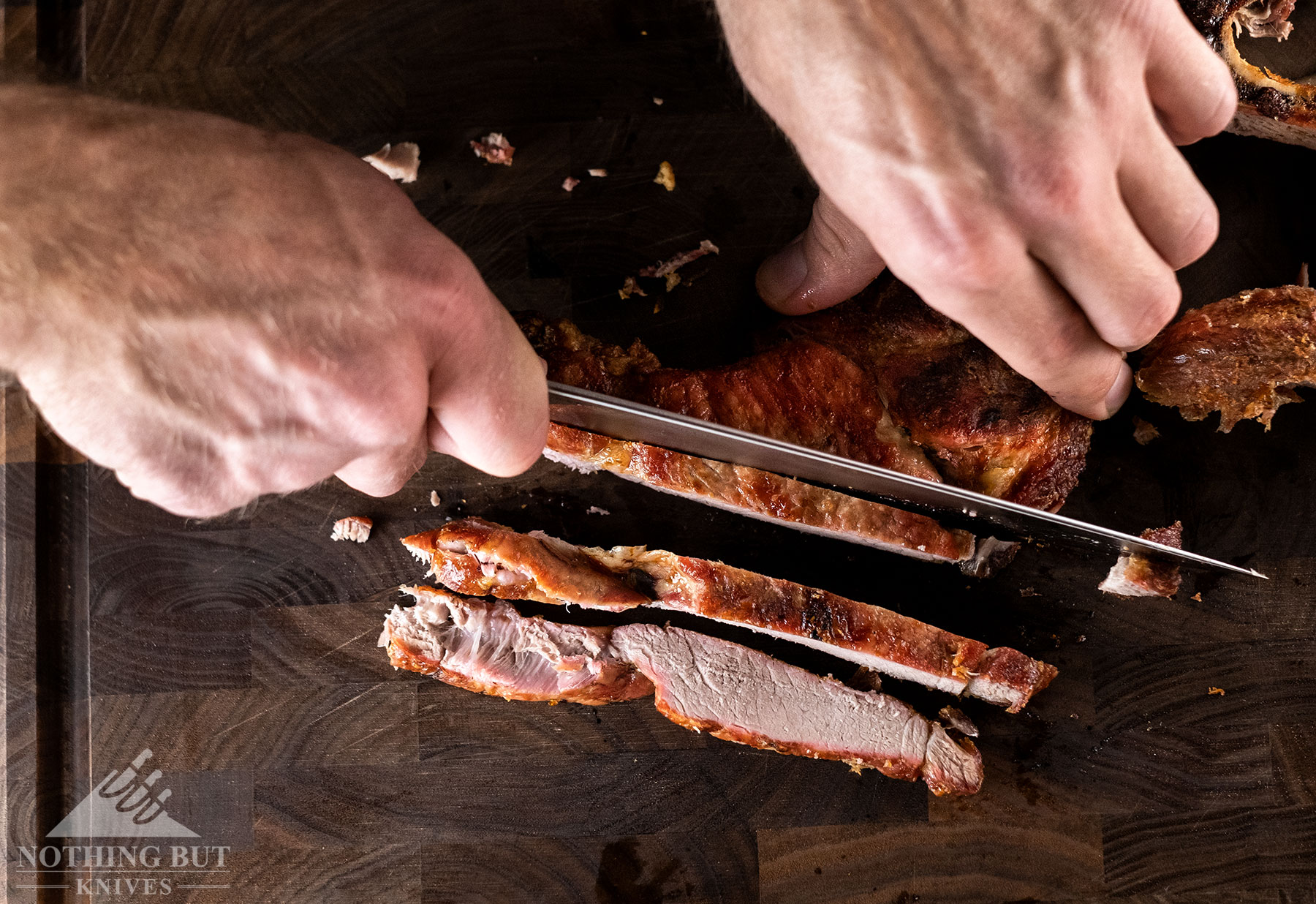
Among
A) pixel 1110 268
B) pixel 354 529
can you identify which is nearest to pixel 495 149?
pixel 354 529

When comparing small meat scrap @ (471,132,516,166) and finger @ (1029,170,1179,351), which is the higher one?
finger @ (1029,170,1179,351)

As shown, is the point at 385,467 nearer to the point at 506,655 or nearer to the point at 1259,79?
the point at 506,655

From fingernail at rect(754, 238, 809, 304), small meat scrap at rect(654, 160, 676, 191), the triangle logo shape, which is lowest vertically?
the triangle logo shape

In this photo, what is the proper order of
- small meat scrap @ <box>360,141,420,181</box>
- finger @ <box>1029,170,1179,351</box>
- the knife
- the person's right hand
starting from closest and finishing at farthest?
1. the person's right hand
2. finger @ <box>1029,170,1179,351</box>
3. the knife
4. small meat scrap @ <box>360,141,420,181</box>

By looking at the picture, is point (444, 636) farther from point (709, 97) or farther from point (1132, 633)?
point (1132, 633)

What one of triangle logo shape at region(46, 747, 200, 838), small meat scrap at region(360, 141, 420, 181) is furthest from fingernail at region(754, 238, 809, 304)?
triangle logo shape at region(46, 747, 200, 838)

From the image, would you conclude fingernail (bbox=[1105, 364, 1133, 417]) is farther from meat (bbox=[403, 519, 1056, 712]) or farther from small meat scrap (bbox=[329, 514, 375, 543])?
small meat scrap (bbox=[329, 514, 375, 543])

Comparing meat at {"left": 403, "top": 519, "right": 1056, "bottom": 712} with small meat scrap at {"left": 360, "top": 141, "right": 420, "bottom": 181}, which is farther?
small meat scrap at {"left": 360, "top": 141, "right": 420, "bottom": 181}

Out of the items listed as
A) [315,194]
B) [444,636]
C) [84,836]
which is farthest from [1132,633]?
[84,836]
